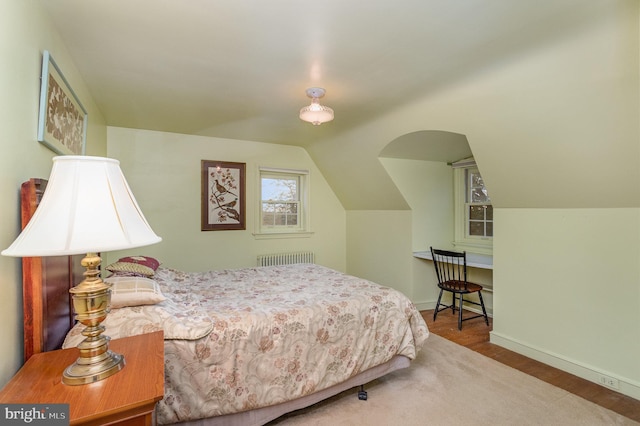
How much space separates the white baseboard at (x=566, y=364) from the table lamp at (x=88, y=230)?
122 inches

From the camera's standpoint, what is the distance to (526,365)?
262 cm

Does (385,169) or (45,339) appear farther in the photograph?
(385,169)

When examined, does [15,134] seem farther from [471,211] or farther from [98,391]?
[471,211]

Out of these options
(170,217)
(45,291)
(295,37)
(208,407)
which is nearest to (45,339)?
(45,291)

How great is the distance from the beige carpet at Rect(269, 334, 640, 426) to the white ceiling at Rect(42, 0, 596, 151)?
223 cm

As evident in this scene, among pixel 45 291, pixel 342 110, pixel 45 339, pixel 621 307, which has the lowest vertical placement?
pixel 621 307

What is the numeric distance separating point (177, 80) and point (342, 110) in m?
1.45

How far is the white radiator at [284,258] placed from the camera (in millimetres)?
4387

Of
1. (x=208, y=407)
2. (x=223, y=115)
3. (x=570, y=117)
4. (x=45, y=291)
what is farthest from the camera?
(x=223, y=115)

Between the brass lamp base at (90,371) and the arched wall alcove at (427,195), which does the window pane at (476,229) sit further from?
the brass lamp base at (90,371)

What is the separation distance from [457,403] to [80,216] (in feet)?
7.68

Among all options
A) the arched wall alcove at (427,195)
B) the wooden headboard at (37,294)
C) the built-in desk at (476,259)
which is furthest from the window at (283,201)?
the wooden headboard at (37,294)

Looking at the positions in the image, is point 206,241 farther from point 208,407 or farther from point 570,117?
point 570,117

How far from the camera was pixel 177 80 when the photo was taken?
2.39 m
